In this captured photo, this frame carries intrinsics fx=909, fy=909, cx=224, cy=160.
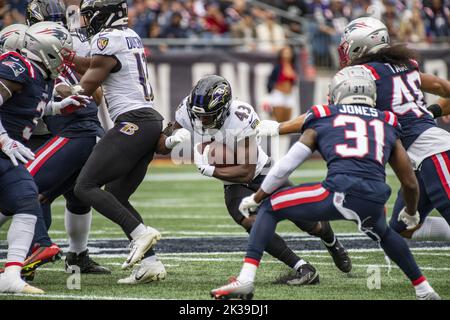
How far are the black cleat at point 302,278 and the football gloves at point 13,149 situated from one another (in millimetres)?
1838

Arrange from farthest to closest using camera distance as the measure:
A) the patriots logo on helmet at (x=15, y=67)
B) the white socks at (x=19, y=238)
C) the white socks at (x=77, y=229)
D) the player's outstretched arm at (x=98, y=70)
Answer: the white socks at (x=77, y=229)
the player's outstretched arm at (x=98, y=70)
the patriots logo on helmet at (x=15, y=67)
the white socks at (x=19, y=238)

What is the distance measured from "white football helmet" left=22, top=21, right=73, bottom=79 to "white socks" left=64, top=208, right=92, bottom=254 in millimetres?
1191

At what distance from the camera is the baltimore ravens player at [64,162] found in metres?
6.31

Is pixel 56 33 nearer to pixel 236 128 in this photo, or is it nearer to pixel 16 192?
pixel 16 192

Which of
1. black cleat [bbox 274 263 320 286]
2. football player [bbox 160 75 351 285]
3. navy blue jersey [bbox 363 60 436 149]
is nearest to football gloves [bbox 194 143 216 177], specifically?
football player [bbox 160 75 351 285]

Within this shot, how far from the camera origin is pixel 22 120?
594 cm

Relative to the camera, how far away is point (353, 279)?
6.12 meters

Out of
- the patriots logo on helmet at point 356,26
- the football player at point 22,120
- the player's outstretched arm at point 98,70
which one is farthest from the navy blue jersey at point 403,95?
the football player at point 22,120

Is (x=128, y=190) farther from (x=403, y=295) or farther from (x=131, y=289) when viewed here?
(x=403, y=295)

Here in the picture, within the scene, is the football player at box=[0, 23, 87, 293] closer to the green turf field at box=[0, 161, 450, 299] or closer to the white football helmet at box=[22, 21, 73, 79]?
the white football helmet at box=[22, 21, 73, 79]

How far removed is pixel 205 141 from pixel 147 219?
364cm

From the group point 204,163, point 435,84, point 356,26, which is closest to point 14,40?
point 204,163

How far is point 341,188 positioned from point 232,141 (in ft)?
3.83

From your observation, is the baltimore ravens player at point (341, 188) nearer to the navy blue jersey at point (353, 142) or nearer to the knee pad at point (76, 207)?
the navy blue jersey at point (353, 142)
